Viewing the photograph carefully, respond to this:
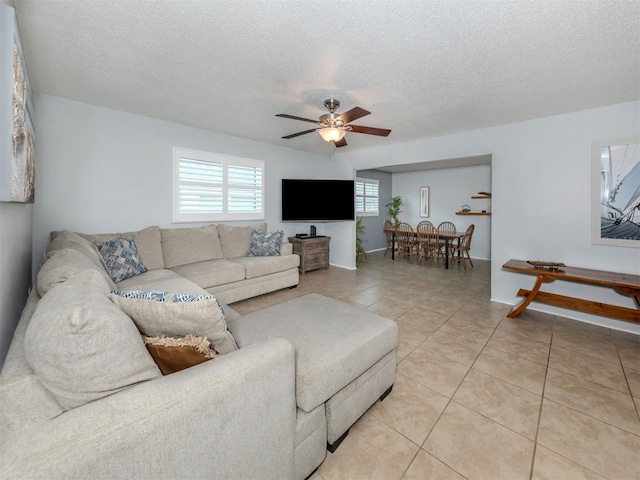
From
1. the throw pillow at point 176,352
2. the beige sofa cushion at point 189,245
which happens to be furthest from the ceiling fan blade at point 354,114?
the beige sofa cushion at point 189,245

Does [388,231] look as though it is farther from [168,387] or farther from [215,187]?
[168,387]

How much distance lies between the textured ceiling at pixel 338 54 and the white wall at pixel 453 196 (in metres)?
3.75

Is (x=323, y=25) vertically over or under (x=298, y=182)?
over

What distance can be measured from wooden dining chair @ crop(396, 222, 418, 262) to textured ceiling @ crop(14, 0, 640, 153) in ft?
11.8

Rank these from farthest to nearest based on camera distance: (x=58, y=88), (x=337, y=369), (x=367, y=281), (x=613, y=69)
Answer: (x=367, y=281) → (x=58, y=88) → (x=613, y=69) → (x=337, y=369)

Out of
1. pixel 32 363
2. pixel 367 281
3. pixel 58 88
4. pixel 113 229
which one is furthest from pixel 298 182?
pixel 32 363

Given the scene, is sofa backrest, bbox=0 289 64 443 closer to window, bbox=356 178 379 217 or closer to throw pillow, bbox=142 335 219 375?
throw pillow, bbox=142 335 219 375

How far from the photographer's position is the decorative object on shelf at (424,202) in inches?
298

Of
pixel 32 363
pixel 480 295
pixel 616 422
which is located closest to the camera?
pixel 32 363

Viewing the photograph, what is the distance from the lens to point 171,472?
2.64 feet

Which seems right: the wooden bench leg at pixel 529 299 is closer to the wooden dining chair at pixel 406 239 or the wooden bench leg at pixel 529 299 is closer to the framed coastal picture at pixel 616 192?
the framed coastal picture at pixel 616 192

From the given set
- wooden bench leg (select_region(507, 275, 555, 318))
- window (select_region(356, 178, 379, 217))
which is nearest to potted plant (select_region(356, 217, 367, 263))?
window (select_region(356, 178, 379, 217))

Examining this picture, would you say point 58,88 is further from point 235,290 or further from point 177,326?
point 177,326

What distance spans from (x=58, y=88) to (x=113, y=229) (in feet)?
5.00
